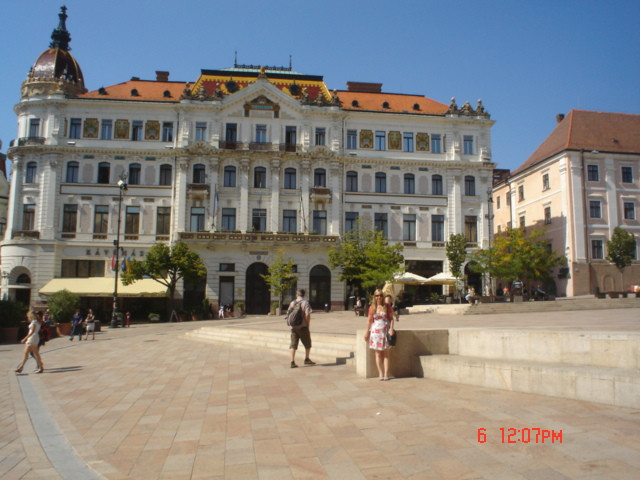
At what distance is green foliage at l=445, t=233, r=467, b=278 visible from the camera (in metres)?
40.3

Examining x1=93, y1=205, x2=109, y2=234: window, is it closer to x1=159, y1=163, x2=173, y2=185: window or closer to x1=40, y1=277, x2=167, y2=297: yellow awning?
x1=40, y1=277, x2=167, y2=297: yellow awning

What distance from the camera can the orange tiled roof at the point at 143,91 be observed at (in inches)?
1708

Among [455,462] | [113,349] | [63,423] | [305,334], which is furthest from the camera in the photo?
[113,349]

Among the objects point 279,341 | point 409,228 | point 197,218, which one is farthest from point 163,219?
point 279,341

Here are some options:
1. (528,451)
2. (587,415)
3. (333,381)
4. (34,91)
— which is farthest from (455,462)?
(34,91)

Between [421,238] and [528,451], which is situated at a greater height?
[421,238]

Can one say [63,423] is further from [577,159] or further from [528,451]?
[577,159]

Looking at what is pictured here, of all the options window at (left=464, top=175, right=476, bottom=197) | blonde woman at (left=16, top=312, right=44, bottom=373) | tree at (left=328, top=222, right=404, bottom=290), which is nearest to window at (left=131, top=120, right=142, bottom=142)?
tree at (left=328, top=222, right=404, bottom=290)

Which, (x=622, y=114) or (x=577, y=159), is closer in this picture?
(x=577, y=159)

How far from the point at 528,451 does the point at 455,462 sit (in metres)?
0.90

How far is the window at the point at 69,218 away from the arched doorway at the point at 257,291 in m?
15.0

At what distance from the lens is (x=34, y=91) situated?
42562 mm

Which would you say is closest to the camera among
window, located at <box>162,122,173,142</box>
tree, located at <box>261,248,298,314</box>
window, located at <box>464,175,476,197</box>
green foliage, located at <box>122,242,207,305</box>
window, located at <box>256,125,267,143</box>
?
green foliage, located at <box>122,242,207,305</box>
